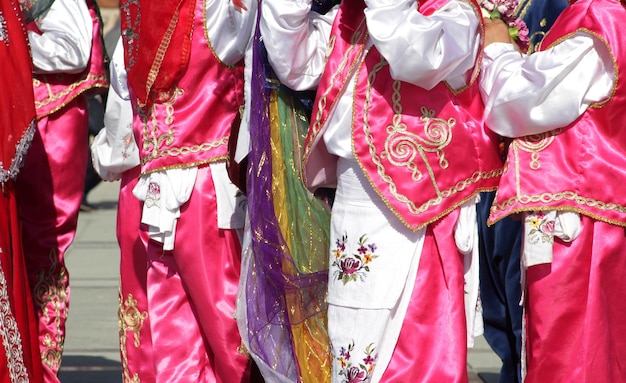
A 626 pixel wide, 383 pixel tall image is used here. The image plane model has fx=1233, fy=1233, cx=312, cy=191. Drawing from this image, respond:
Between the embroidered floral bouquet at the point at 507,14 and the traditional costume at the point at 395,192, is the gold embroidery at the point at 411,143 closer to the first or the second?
the traditional costume at the point at 395,192

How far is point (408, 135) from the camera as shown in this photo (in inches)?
129

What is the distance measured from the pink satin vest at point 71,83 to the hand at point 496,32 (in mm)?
1614

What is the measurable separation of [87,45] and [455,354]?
1914 mm

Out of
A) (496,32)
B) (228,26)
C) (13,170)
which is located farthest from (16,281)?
(496,32)

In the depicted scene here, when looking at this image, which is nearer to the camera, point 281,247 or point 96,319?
point 281,247

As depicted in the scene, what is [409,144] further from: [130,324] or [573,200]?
[130,324]

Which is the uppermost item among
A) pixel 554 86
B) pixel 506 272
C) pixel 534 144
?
pixel 554 86

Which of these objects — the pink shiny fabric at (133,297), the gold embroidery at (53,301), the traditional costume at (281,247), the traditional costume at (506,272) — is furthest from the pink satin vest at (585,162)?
the gold embroidery at (53,301)

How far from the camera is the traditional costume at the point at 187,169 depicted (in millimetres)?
3805

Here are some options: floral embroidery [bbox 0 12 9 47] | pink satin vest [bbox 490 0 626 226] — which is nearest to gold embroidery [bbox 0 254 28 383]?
floral embroidery [bbox 0 12 9 47]

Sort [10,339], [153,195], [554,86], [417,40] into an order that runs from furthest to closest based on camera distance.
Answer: [153,195], [10,339], [554,86], [417,40]

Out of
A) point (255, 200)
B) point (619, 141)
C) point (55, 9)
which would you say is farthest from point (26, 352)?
point (619, 141)

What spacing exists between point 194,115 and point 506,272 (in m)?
1.33

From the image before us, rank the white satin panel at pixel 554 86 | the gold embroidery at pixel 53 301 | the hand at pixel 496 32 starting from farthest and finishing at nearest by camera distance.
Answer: the gold embroidery at pixel 53 301 < the hand at pixel 496 32 < the white satin panel at pixel 554 86
